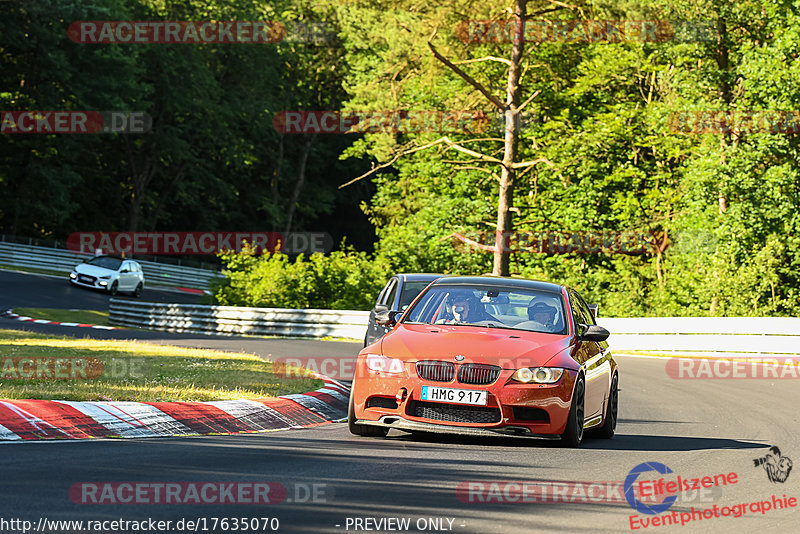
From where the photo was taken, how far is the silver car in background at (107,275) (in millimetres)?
46719

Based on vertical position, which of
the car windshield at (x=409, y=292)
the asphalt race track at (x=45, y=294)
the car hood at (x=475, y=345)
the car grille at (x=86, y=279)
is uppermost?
the car windshield at (x=409, y=292)

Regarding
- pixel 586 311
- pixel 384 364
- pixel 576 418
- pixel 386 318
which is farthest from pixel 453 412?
pixel 586 311

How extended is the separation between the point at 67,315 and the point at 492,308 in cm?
2722

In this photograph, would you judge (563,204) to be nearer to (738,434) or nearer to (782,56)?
(782,56)

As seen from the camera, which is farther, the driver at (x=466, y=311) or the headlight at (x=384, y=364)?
the driver at (x=466, y=311)

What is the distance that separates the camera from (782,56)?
36.6 metres

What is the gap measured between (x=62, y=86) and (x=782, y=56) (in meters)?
37.6

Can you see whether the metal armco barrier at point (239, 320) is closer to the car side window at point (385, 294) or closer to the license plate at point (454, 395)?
the car side window at point (385, 294)

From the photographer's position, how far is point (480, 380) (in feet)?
33.6

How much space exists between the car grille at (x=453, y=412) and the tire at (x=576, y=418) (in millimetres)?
736

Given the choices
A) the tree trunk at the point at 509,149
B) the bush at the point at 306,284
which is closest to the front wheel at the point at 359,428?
the bush at the point at 306,284

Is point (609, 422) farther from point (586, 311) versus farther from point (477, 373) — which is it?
point (477, 373)

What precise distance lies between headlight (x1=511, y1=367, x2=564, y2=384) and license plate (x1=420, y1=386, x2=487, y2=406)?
35cm

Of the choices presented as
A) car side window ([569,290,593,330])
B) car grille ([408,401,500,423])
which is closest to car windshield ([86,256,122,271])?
car side window ([569,290,593,330])
